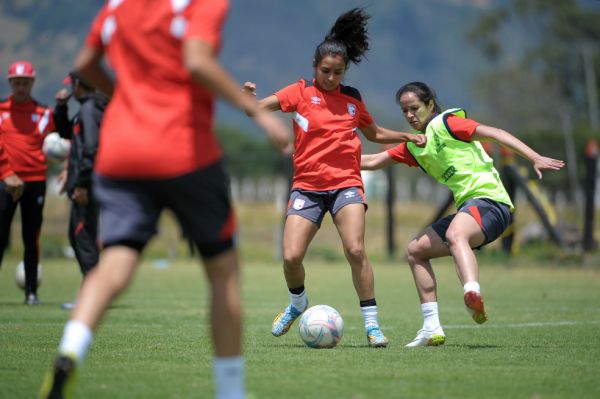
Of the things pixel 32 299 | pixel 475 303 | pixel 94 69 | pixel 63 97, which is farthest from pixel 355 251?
pixel 32 299

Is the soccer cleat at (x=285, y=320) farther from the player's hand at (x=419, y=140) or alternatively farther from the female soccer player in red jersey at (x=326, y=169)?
the player's hand at (x=419, y=140)

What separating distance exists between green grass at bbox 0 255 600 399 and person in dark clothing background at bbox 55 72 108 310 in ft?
2.57

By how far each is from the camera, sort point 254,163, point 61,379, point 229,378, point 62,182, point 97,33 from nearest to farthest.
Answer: point 61,379
point 229,378
point 97,33
point 62,182
point 254,163

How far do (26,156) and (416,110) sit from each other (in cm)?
555

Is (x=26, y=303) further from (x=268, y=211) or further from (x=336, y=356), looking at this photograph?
(x=268, y=211)

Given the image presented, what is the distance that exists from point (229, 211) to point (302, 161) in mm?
3231

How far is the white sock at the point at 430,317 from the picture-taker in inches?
307

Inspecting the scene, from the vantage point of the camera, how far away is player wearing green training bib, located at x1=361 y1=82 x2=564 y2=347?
777 cm

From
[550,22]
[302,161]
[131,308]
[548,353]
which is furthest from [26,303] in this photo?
[550,22]

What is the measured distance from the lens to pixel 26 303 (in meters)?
11.8

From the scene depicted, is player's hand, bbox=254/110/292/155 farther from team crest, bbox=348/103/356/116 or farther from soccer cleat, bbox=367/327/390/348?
team crest, bbox=348/103/356/116

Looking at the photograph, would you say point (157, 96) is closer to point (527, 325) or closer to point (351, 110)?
point (351, 110)

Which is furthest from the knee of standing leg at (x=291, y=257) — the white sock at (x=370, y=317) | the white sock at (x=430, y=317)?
the white sock at (x=430, y=317)

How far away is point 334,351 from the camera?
7.34 metres
